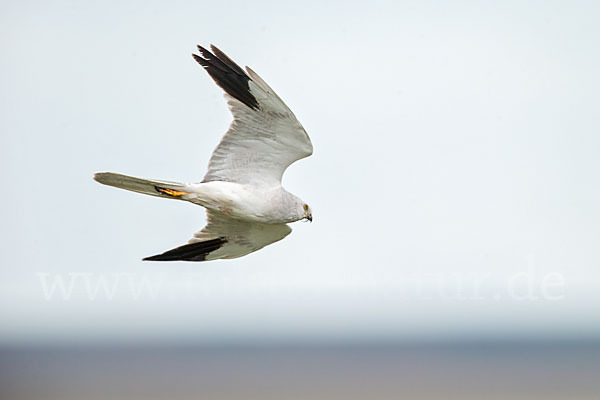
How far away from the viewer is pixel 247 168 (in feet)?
43.1

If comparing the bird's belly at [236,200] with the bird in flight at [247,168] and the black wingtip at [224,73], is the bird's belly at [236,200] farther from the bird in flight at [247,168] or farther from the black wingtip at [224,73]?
the black wingtip at [224,73]

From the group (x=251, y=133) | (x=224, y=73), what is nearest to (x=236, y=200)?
(x=251, y=133)

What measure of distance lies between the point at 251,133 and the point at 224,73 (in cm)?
78

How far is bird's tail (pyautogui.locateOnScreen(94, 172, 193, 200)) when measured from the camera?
12.5 meters

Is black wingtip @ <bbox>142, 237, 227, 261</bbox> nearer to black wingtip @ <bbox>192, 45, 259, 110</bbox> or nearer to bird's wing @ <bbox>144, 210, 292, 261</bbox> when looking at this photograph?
bird's wing @ <bbox>144, 210, 292, 261</bbox>

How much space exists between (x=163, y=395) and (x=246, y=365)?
752 inches

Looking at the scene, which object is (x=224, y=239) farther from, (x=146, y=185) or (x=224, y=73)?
(x=224, y=73)

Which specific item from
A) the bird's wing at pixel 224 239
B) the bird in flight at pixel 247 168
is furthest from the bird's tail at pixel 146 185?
the bird's wing at pixel 224 239

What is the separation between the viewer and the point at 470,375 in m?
43.0

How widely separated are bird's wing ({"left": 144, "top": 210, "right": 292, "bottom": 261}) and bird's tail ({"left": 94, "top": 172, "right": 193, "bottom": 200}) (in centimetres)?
91

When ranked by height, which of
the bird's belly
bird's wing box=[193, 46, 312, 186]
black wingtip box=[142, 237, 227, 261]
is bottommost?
black wingtip box=[142, 237, 227, 261]

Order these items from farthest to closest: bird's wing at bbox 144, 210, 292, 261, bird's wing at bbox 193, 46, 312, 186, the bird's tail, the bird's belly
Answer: bird's wing at bbox 144, 210, 292, 261 → the bird's belly → the bird's tail → bird's wing at bbox 193, 46, 312, 186

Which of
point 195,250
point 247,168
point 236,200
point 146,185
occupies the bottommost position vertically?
point 195,250

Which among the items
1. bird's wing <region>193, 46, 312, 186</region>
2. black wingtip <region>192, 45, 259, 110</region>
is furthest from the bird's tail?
black wingtip <region>192, 45, 259, 110</region>
